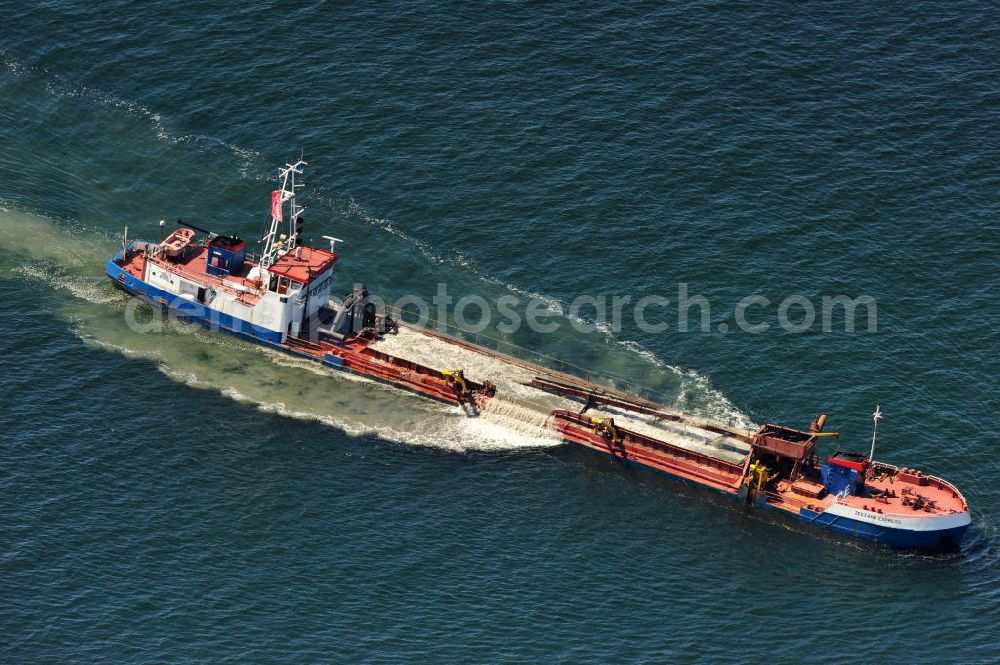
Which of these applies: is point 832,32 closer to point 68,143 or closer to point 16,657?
point 68,143

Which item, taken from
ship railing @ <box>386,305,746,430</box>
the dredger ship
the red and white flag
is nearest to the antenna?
the dredger ship

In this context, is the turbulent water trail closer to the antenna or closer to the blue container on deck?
the blue container on deck

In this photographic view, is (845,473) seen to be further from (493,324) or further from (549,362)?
(493,324)

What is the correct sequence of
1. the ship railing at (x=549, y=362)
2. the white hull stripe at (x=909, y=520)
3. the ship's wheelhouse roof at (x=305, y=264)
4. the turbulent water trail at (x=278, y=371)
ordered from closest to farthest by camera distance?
the white hull stripe at (x=909, y=520), the turbulent water trail at (x=278, y=371), the ship railing at (x=549, y=362), the ship's wheelhouse roof at (x=305, y=264)

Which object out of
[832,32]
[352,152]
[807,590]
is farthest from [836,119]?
[807,590]

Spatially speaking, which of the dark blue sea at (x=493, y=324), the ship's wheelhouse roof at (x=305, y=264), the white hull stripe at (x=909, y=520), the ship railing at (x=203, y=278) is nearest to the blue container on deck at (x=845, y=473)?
the white hull stripe at (x=909, y=520)

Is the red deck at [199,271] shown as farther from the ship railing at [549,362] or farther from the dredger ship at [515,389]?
the ship railing at [549,362]
